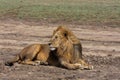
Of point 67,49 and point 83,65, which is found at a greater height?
point 67,49

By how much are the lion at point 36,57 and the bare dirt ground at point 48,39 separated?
0.15 metres

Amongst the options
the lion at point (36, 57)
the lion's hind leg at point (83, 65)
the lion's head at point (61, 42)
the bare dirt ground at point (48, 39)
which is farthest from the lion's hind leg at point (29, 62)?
the lion's hind leg at point (83, 65)

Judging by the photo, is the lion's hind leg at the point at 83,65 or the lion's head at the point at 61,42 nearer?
the lion's head at the point at 61,42

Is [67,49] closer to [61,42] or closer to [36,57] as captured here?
[61,42]

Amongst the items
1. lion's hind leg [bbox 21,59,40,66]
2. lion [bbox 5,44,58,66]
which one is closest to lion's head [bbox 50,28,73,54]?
lion [bbox 5,44,58,66]

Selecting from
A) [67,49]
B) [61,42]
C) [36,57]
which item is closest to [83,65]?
[67,49]

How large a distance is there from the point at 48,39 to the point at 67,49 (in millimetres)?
6902

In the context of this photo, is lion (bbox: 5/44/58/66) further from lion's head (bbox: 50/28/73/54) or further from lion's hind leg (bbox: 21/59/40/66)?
lion's head (bbox: 50/28/73/54)

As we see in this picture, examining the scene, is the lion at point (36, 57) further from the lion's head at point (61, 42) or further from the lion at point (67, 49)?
the lion's head at point (61, 42)

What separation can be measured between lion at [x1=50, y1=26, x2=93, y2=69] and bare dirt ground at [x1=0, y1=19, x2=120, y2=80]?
176 millimetres

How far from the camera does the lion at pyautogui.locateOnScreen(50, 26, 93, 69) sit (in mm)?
10133

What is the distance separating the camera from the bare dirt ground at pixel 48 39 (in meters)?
9.80

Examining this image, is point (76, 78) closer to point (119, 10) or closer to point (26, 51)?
point (26, 51)

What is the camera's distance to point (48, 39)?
17.1 metres
